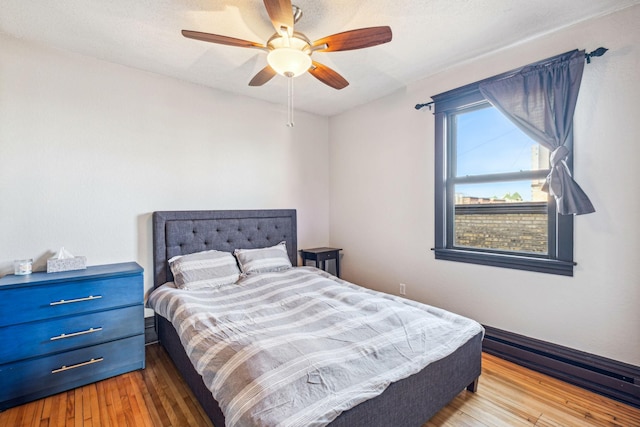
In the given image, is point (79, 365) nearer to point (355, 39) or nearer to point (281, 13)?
point (281, 13)

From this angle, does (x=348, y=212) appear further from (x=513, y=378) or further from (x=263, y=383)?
(x=263, y=383)

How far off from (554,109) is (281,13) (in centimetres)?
204

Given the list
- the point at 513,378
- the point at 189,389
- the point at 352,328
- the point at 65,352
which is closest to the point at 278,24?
the point at 352,328

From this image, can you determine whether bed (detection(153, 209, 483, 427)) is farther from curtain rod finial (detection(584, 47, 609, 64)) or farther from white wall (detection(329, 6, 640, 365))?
curtain rod finial (detection(584, 47, 609, 64))

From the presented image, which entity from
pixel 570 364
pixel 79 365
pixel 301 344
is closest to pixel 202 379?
pixel 301 344

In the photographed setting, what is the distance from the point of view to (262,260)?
313 cm

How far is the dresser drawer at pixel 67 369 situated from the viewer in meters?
1.91

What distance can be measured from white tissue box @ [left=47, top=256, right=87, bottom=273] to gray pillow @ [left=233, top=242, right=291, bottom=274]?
1284 mm

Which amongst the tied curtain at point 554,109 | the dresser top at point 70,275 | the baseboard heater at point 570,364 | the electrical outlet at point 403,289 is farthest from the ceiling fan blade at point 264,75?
the baseboard heater at point 570,364

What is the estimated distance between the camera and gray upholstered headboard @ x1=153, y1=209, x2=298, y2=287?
2.81 metres

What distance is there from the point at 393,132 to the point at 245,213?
75.1 inches

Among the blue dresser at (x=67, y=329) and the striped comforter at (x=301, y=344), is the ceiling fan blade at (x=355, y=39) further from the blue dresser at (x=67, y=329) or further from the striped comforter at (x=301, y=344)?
the blue dresser at (x=67, y=329)

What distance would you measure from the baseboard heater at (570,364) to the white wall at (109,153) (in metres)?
2.76

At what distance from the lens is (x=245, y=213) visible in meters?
3.35
